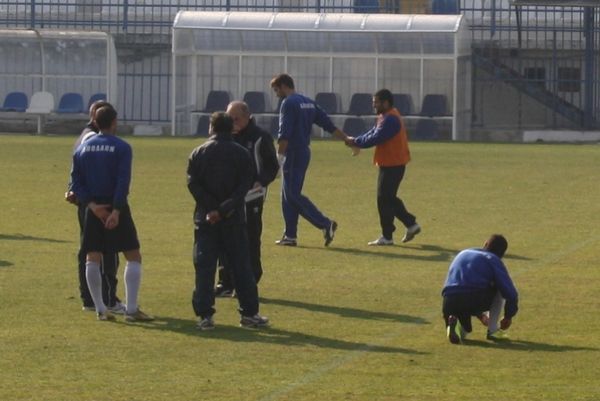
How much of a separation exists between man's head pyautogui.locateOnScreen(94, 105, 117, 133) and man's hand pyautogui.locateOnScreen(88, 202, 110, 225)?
0.57 m

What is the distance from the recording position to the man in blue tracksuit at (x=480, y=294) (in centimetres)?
1116

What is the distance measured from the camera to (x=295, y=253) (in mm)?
16781

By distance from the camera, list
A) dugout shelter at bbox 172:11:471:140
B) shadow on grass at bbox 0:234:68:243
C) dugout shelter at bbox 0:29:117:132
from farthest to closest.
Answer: dugout shelter at bbox 0:29:117:132, dugout shelter at bbox 172:11:471:140, shadow on grass at bbox 0:234:68:243

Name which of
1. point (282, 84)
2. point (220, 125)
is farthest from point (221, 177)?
point (282, 84)

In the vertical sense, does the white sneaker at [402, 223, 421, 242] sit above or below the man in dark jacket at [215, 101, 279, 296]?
below

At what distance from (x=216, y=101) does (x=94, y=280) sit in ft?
92.8

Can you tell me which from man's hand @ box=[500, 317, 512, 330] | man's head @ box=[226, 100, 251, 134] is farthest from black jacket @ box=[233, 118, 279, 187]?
man's hand @ box=[500, 317, 512, 330]

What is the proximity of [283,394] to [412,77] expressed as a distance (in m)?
31.3

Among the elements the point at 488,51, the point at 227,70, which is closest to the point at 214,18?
the point at 227,70

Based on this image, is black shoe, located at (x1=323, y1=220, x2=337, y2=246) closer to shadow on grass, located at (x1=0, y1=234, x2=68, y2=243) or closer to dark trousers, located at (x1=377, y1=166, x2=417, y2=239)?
dark trousers, located at (x1=377, y1=166, x2=417, y2=239)

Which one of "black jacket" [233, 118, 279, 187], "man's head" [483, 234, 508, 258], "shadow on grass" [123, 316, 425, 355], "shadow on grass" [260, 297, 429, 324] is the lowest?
"shadow on grass" [260, 297, 429, 324]

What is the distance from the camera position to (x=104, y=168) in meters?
11.9

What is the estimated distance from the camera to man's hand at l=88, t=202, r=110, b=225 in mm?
11906

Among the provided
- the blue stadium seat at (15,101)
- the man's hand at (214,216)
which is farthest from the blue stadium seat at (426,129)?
the man's hand at (214,216)
